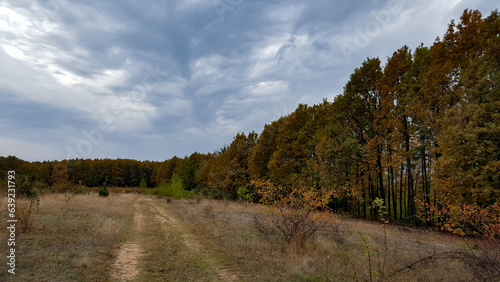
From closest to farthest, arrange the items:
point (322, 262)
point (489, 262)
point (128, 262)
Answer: point (489, 262)
point (128, 262)
point (322, 262)

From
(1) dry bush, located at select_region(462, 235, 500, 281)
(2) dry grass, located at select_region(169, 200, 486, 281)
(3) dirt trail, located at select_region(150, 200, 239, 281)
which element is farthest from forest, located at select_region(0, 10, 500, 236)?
(3) dirt trail, located at select_region(150, 200, 239, 281)

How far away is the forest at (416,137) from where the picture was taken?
1473 centimetres

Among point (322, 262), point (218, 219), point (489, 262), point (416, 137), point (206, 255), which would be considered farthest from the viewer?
point (416, 137)

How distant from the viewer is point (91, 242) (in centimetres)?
953

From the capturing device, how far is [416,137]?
68.4 feet

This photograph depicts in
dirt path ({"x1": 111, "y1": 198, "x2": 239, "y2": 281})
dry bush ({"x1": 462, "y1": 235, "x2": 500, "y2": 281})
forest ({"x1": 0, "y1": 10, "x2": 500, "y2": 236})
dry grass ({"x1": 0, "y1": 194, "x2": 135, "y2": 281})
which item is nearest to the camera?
dry grass ({"x1": 0, "y1": 194, "x2": 135, "y2": 281})

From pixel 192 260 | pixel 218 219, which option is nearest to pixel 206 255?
pixel 192 260

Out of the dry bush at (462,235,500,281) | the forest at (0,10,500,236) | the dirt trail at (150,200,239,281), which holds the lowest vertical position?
the dirt trail at (150,200,239,281)

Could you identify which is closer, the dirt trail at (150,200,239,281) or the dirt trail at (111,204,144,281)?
the dirt trail at (111,204,144,281)

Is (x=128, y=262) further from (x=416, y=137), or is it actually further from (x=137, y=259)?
(x=416, y=137)

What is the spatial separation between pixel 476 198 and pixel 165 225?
718 inches

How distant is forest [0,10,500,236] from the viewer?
14.7 m

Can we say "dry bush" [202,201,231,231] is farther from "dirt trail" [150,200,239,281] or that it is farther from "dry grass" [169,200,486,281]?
"dry grass" [169,200,486,281]

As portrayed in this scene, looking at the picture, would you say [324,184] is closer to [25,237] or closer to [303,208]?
[303,208]
